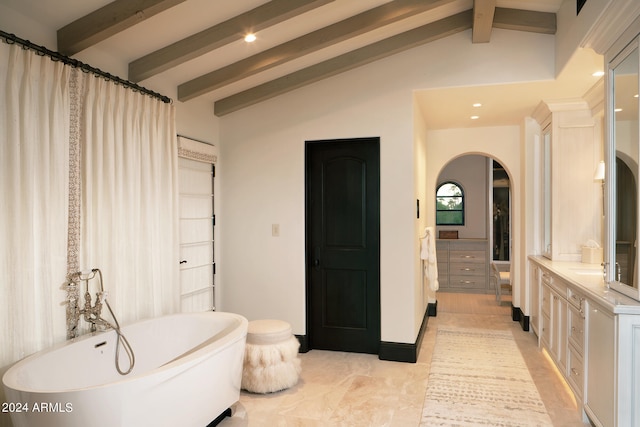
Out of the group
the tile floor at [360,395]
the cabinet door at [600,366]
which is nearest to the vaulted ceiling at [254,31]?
the cabinet door at [600,366]

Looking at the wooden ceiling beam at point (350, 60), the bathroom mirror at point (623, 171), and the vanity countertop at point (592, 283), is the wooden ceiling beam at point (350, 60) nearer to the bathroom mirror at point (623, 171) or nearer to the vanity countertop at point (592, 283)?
the bathroom mirror at point (623, 171)

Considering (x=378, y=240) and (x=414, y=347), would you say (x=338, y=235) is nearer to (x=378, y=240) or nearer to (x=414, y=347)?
(x=378, y=240)

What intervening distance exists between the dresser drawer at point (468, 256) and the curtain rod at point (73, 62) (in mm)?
5599

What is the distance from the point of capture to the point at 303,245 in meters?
4.39

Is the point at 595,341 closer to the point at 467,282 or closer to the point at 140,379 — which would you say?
the point at 140,379

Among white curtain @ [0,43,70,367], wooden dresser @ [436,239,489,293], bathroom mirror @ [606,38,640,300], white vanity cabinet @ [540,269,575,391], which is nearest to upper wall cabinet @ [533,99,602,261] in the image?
white vanity cabinet @ [540,269,575,391]

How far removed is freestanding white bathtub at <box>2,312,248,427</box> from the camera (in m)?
1.93

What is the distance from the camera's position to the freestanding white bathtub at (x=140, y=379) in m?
1.93

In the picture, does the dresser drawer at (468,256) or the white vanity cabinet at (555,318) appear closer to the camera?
the white vanity cabinet at (555,318)

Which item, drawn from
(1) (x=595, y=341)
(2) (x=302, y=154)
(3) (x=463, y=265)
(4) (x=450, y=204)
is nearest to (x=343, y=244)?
(2) (x=302, y=154)

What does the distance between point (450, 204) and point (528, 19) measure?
203 inches

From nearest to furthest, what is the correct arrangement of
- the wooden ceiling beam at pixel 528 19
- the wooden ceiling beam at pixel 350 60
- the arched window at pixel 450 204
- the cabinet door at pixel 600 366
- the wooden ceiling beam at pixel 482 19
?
the cabinet door at pixel 600 366
the wooden ceiling beam at pixel 482 19
the wooden ceiling beam at pixel 528 19
the wooden ceiling beam at pixel 350 60
the arched window at pixel 450 204

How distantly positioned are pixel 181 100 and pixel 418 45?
7.14ft

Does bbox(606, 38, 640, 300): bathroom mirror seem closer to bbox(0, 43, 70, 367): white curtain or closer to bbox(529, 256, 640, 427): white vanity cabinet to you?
bbox(529, 256, 640, 427): white vanity cabinet
